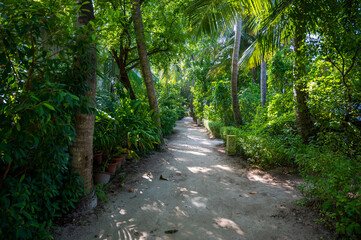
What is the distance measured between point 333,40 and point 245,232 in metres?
2.99

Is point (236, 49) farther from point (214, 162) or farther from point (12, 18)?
point (12, 18)

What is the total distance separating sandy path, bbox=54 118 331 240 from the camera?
2350 millimetres

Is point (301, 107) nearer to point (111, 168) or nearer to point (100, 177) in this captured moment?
point (111, 168)

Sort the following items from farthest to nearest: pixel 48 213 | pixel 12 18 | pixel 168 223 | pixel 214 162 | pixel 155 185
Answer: pixel 214 162 → pixel 155 185 → pixel 168 223 → pixel 48 213 → pixel 12 18

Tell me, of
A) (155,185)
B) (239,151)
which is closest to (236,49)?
(239,151)

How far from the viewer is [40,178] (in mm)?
2010

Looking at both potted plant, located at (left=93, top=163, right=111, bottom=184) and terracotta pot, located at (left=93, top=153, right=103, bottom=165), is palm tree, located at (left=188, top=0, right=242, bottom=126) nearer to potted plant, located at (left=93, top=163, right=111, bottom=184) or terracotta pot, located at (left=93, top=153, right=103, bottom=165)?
terracotta pot, located at (left=93, top=153, right=103, bottom=165)

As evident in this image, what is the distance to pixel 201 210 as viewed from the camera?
2.90 metres

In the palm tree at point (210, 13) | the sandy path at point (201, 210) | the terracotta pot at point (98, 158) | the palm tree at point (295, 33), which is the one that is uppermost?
the palm tree at point (210, 13)

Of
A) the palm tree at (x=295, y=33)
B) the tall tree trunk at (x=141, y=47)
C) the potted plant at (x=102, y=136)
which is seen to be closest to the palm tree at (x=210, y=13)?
the palm tree at (x=295, y=33)

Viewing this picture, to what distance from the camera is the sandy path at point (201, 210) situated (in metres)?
2.35

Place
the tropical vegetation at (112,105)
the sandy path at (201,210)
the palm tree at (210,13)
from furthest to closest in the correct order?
the palm tree at (210,13) → the sandy path at (201,210) → the tropical vegetation at (112,105)

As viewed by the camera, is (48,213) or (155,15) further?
(155,15)

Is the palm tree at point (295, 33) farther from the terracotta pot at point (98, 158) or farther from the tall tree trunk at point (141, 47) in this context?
the terracotta pot at point (98, 158)
